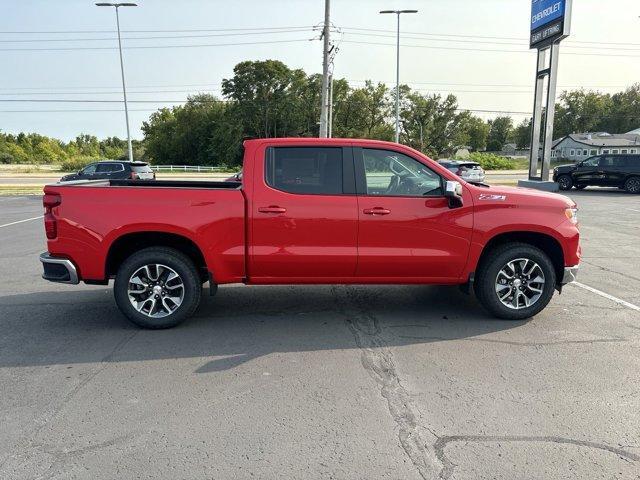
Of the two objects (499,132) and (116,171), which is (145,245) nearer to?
(116,171)

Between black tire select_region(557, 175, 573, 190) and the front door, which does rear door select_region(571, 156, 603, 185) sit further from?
the front door

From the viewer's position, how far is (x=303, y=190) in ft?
16.0

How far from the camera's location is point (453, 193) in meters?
4.74

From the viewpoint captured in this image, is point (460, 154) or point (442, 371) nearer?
point (442, 371)

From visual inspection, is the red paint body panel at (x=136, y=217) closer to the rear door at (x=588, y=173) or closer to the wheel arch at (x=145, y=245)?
the wheel arch at (x=145, y=245)

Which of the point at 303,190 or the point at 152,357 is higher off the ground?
the point at 303,190

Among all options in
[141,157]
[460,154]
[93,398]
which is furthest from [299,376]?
[141,157]

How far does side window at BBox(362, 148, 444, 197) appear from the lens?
496 cm

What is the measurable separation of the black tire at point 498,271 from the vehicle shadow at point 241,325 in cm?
14

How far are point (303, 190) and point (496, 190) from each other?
2045mm

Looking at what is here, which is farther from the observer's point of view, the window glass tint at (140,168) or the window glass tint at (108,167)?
the window glass tint at (108,167)

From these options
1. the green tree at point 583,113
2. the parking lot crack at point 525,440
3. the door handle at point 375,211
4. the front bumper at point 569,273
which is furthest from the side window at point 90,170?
the green tree at point 583,113

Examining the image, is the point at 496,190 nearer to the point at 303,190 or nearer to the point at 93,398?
the point at 303,190

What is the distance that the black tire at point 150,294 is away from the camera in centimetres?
486
